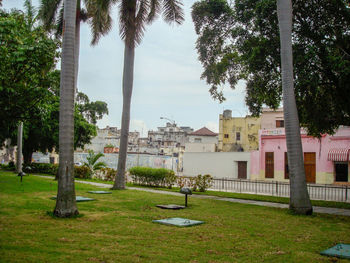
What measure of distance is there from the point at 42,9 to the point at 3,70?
1046cm

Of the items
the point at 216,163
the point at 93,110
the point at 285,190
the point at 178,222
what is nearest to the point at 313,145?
the point at 285,190

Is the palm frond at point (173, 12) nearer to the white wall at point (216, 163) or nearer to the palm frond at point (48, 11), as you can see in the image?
the palm frond at point (48, 11)

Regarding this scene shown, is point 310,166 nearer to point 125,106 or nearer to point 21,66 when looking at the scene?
point 125,106

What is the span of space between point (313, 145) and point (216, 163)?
45.5 ft

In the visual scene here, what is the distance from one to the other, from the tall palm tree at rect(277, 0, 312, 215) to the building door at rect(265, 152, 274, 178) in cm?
2668

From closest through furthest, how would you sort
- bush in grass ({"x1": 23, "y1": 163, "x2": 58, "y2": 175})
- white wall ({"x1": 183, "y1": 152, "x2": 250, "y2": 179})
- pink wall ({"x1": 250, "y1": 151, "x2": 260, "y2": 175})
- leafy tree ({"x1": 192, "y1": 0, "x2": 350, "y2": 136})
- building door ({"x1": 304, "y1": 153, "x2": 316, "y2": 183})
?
leafy tree ({"x1": 192, "y1": 0, "x2": 350, "y2": 136}) < bush in grass ({"x1": 23, "y1": 163, "x2": 58, "y2": 175}) < building door ({"x1": 304, "y1": 153, "x2": 316, "y2": 183}) < pink wall ({"x1": 250, "y1": 151, "x2": 260, "y2": 175}) < white wall ({"x1": 183, "y1": 152, "x2": 250, "y2": 179})

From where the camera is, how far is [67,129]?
948 centimetres

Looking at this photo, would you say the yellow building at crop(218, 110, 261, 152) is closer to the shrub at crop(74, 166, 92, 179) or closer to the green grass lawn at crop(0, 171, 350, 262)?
the shrub at crop(74, 166, 92, 179)

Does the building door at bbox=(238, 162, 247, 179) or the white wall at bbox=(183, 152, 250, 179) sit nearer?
the building door at bbox=(238, 162, 247, 179)

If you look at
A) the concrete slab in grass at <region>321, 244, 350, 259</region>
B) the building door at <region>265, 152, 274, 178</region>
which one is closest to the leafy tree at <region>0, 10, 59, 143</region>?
the concrete slab in grass at <region>321, 244, 350, 259</region>

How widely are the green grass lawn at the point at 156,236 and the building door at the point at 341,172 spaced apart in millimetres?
23549

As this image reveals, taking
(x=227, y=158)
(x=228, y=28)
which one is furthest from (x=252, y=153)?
(x=228, y=28)

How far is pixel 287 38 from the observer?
1241 centimetres

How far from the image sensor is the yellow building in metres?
51.5
